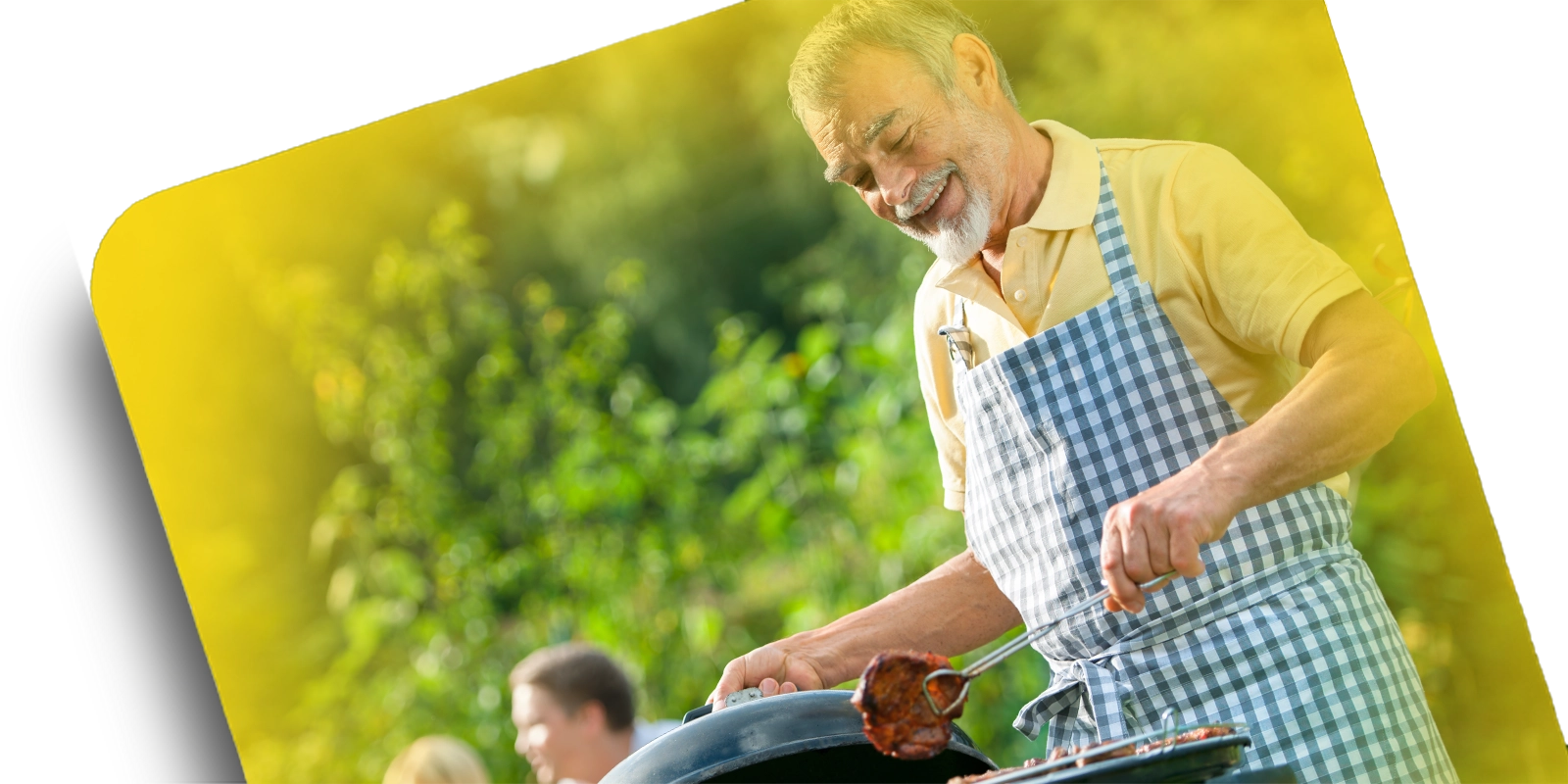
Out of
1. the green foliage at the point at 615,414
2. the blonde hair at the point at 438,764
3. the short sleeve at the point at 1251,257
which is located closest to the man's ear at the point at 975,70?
the short sleeve at the point at 1251,257

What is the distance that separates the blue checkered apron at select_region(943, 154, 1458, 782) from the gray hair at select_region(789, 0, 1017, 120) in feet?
0.84

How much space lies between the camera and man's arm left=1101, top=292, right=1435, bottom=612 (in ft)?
4.05

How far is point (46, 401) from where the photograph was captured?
2.06 m

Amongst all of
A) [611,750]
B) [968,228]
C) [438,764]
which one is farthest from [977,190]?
[438,764]

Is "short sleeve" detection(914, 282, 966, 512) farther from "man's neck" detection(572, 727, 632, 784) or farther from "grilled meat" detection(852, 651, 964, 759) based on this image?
"man's neck" detection(572, 727, 632, 784)

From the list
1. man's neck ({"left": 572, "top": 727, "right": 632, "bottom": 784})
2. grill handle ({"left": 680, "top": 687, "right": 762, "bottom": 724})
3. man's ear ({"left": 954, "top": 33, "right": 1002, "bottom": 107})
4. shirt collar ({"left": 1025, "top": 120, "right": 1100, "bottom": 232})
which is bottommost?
man's neck ({"left": 572, "top": 727, "right": 632, "bottom": 784})

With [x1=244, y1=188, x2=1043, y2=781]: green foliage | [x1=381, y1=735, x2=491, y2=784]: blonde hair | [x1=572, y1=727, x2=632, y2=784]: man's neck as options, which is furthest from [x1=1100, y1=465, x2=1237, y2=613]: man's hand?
[x1=381, y1=735, x2=491, y2=784]: blonde hair

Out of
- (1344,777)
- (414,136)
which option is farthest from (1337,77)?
(414,136)

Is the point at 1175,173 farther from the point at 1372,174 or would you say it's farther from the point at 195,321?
the point at 195,321

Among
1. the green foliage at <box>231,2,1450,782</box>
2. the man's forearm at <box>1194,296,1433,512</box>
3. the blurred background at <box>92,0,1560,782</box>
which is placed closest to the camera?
the man's forearm at <box>1194,296,1433,512</box>

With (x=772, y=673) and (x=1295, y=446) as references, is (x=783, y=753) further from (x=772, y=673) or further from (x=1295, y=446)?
(x=1295, y=446)

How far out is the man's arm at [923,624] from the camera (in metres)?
1.68

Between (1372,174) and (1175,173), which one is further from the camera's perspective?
(1372,174)

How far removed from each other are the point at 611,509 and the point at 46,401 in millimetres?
1194
